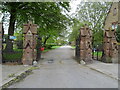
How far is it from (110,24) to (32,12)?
55.1 ft

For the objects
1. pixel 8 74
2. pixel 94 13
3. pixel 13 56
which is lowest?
pixel 8 74

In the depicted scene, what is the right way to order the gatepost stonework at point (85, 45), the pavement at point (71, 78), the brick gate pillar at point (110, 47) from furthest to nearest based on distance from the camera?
1. the brick gate pillar at point (110, 47)
2. the gatepost stonework at point (85, 45)
3. the pavement at point (71, 78)

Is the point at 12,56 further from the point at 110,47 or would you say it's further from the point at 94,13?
the point at 94,13

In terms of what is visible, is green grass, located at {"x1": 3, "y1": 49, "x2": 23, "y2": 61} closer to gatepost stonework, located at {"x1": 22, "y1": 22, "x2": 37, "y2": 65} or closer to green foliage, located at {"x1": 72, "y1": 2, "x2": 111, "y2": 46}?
gatepost stonework, located at {"x1": 22, "y1": 22, "x2": 37, "y2": 65}

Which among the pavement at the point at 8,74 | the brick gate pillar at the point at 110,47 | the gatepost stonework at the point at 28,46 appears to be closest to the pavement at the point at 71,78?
the pavement at the point at 8,74

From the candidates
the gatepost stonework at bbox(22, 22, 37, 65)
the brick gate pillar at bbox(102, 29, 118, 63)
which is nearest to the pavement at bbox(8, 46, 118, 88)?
the gatepost stonework at bbox(22, 22, 37, 65)

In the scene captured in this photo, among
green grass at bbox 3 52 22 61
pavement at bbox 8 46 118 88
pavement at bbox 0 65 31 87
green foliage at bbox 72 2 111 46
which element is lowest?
pavement at bbox 8 46 118 88

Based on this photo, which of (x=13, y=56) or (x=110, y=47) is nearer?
(x=13, y=56)

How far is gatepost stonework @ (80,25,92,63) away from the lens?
1348 cm

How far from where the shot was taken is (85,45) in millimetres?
13531

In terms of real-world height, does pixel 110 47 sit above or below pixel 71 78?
above

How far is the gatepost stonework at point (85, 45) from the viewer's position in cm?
1348

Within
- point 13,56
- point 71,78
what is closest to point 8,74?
point 71,78

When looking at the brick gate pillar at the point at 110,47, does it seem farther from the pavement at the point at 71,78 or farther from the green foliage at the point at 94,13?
the green foliage at the point at 94,13
